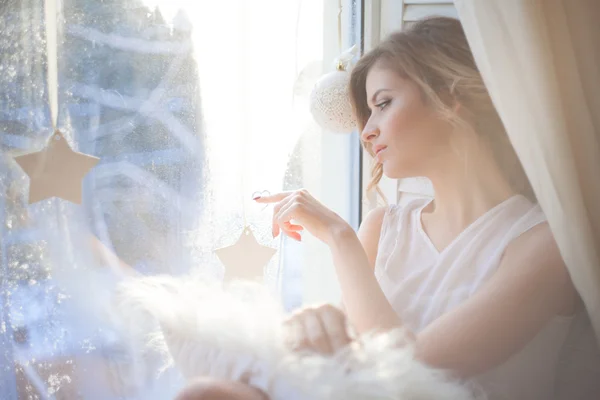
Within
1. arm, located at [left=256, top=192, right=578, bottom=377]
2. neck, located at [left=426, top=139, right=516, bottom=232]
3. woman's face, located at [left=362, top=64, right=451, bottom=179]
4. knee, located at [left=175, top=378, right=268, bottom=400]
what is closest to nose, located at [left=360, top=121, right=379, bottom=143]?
woman's face, located at [left=362, top=64, right=451, bottom=179]

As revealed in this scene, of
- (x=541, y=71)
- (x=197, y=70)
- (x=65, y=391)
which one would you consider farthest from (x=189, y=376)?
(x=541, y=71)

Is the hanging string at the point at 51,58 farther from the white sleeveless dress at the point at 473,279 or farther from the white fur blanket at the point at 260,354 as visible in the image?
the white sleeveless dress at the point at 473,279

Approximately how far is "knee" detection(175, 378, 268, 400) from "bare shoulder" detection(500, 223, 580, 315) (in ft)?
1.14

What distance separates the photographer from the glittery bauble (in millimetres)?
857

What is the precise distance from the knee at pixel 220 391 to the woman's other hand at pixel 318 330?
8 centimetres

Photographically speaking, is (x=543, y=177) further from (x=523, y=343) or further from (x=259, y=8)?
(x=259, y=8)

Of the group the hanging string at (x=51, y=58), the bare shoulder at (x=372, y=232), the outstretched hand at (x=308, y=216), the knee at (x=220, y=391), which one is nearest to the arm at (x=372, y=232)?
the bare shoulder at (x=372, y=232)

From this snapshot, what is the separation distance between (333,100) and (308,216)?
0.64ft

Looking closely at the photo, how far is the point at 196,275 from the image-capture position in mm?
806

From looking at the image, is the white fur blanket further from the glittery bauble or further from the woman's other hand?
the glittery bauble

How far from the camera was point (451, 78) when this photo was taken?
74cm

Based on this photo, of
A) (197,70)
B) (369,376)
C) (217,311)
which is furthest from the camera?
(197,70)

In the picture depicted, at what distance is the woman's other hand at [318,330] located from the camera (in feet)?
2.20

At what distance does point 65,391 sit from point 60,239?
204 millimetres
